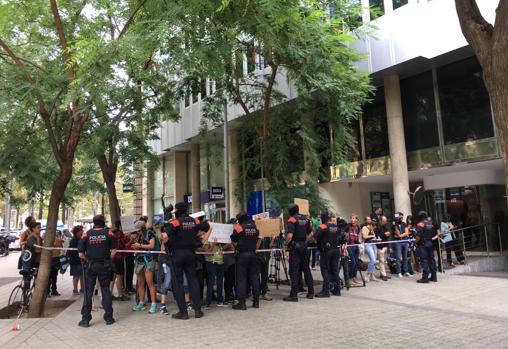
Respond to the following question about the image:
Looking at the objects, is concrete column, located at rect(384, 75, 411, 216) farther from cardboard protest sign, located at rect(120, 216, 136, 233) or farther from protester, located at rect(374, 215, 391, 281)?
cardboard protest sign, located at rect(120, 216, 136, 233)

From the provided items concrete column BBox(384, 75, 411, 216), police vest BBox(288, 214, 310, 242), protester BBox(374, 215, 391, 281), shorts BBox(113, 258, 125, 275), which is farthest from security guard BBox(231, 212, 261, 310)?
concrete column BBox(384, 75, 411, 216)

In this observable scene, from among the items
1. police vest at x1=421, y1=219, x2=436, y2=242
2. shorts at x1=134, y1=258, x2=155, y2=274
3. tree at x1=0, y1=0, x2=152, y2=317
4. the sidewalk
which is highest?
tree at x1=0, y1=0, x2=152, y2=317

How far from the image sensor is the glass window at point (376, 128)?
1789 centimetres

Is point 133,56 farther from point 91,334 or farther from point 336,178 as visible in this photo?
point 336,178

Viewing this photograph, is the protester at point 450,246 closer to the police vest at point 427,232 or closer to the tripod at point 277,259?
the police vest at point 427,232

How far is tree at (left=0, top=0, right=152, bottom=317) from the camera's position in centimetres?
766

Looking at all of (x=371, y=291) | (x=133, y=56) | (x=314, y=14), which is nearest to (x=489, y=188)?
(x=371, y=291)

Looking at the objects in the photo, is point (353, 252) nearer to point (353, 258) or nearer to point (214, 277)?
point (353, 258)

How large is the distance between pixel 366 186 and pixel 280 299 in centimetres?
1233

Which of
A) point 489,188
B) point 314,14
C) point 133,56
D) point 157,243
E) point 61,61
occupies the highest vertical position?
point 314,14

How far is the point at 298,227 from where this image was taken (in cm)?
916

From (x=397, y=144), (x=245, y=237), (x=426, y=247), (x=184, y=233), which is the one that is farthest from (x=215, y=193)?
(x=184, y=233)

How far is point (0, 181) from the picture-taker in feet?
35.4

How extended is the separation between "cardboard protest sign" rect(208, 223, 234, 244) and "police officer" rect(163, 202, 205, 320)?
789 mm
